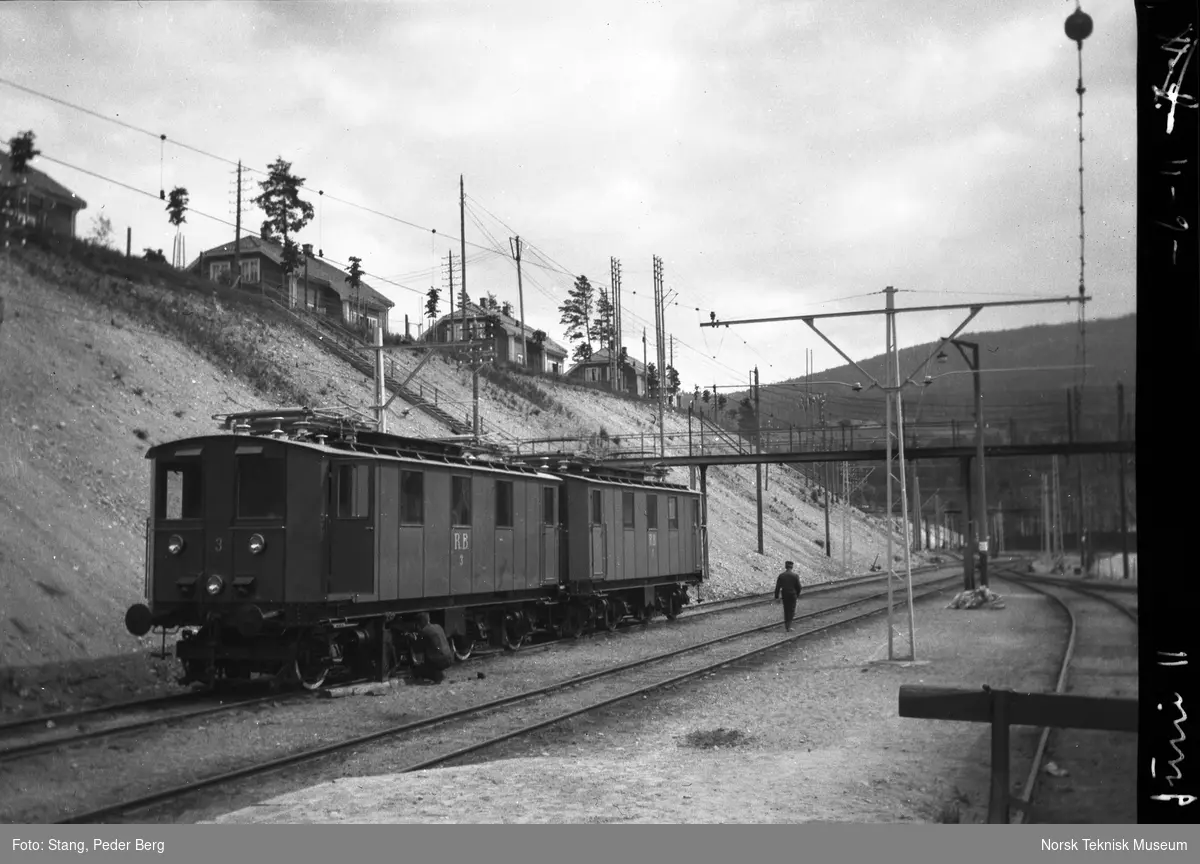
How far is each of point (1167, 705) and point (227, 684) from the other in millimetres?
14433

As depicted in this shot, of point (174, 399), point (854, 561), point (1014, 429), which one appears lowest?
point (854, 561)

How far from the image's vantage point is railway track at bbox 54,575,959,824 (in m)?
10.1

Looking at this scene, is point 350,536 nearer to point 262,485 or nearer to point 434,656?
point 262,485

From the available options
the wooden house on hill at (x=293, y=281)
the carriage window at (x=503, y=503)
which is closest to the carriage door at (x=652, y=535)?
the carriage window at (x=503, y=503)

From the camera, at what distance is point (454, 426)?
47500 mm

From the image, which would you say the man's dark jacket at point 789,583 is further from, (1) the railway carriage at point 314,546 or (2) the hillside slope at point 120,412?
(2) the hillside slope at point 120,412

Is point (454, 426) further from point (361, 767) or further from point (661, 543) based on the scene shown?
point (361, 767)

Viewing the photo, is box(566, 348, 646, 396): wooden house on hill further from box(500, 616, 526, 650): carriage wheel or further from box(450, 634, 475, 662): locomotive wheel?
box(450, 634, 475, 662): locomotive wheel

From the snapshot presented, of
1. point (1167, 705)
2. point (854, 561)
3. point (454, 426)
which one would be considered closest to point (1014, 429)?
point (1167, 705)

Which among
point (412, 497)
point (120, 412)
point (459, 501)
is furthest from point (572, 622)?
point (120, 412)

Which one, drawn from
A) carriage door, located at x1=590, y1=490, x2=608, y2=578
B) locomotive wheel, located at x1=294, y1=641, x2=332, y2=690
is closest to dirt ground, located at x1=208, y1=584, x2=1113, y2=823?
locomotive wheel, located at x1=294, y1=641, x2=332, y2=690

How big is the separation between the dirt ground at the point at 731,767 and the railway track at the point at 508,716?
0.46 m

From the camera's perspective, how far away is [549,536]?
2461 cm

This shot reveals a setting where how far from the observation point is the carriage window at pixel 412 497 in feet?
58.6
